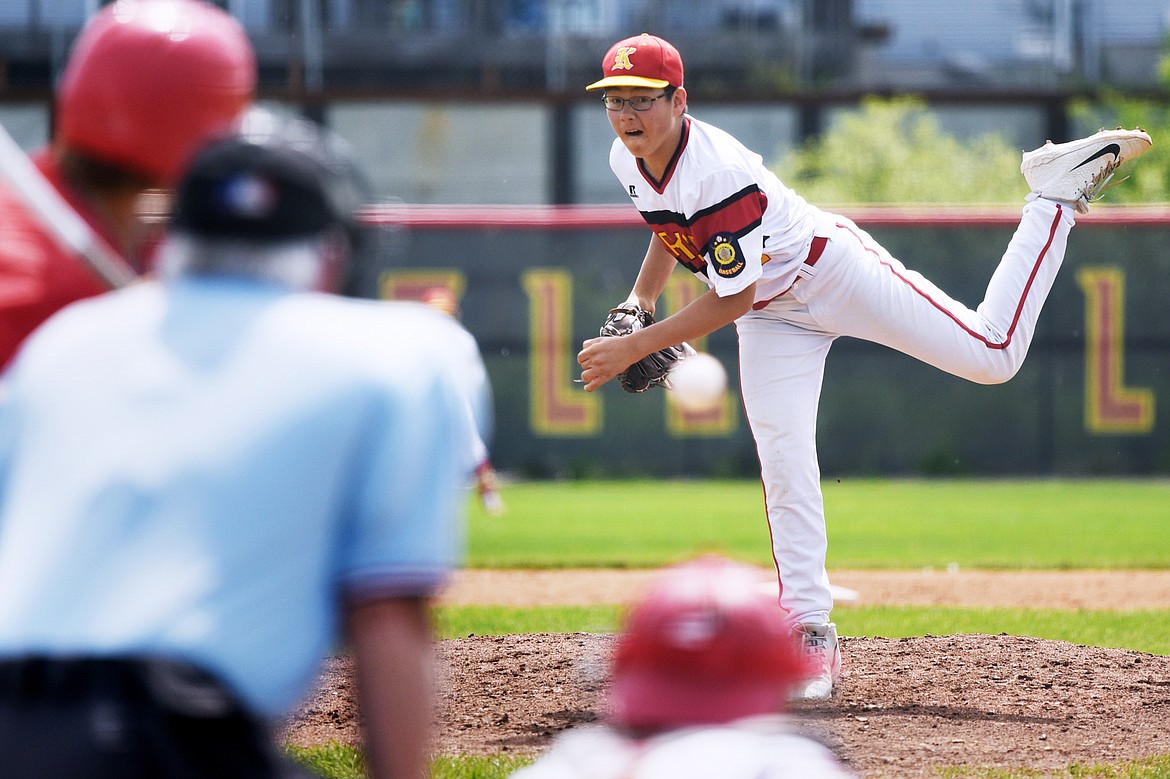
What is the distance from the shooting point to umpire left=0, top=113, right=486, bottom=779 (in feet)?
4.78

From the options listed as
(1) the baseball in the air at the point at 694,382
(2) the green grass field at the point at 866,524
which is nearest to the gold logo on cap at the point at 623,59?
(1) the baseball in the air at the point at 694,382

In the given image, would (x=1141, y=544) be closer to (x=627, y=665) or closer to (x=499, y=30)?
(x=627, y=665)

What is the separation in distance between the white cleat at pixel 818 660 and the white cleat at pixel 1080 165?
1.90 meters

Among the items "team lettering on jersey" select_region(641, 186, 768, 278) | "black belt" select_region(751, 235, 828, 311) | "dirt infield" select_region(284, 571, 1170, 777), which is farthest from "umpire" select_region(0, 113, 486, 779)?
"black belt" select_region(751, 235, 828, 311)

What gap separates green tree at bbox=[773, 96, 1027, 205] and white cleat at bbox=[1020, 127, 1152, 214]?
521 inches

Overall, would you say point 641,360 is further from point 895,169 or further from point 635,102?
point 895,169

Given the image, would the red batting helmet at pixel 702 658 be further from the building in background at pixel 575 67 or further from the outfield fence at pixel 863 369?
the building in background at pixel 575 67

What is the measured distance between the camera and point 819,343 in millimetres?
4938

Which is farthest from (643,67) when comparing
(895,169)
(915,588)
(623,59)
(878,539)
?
(895,169)

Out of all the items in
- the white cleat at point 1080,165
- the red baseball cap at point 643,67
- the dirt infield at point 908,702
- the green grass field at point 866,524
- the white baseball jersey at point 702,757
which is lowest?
the green grass field at point 866,524

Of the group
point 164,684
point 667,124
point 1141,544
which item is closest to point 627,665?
point 164,684

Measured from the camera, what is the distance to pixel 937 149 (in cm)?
1930

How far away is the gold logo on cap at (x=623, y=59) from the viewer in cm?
451

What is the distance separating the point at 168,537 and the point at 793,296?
11.8 ft
